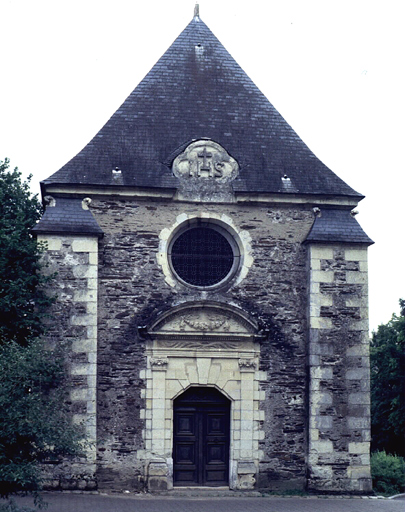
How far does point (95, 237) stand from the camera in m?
18.8

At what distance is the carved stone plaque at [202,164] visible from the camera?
64.4 ft

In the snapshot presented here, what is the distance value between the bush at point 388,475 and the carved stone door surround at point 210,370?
10.1 ft

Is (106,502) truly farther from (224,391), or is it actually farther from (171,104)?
(171,104)

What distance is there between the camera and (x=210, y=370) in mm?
18906

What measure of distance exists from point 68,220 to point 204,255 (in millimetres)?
2857

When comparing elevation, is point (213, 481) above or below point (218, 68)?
below

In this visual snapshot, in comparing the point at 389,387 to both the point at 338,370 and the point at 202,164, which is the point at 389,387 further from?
the point at 202,164

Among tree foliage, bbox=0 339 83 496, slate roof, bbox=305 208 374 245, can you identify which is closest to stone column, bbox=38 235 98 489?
tree foliage, bbox=0 339 83 496

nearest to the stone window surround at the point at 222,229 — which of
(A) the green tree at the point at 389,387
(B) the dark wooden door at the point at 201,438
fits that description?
(B) the dark wooden door at the point at 201,438

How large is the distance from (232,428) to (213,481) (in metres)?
1.10

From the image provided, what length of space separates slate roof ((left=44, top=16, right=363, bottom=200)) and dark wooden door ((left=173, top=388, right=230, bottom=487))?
431 cm

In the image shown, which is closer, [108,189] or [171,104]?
[108,189]

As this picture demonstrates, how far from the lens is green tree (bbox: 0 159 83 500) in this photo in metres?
14.3

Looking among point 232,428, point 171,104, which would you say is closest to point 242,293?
point 232,428
